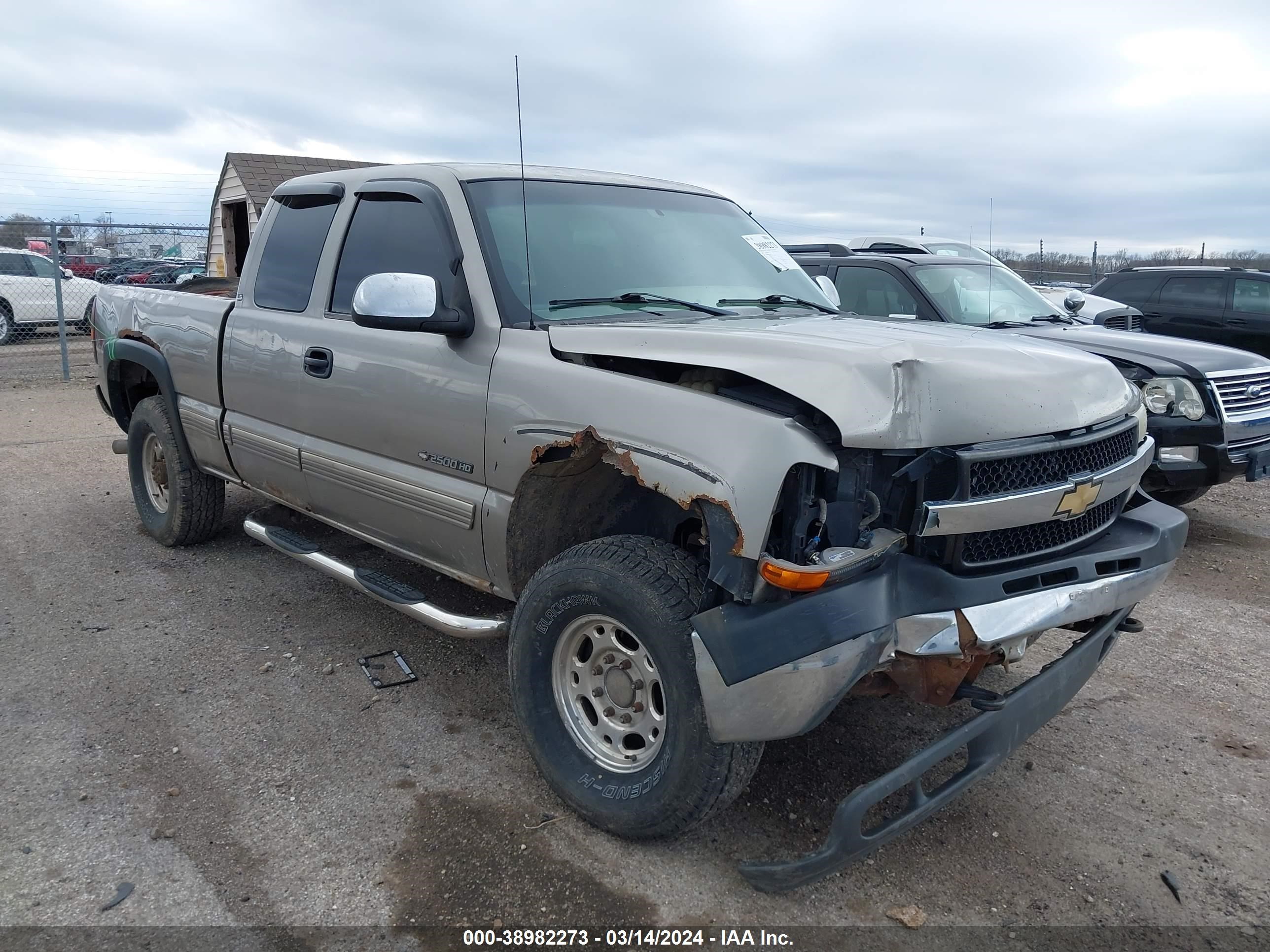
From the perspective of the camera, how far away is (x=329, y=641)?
4.48m

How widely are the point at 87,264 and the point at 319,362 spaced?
30.5 meters

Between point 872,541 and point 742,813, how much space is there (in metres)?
1.19

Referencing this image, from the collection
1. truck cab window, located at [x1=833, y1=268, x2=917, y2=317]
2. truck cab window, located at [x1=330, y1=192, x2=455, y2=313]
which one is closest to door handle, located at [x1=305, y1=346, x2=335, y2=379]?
truck cab window, located at [x1=330, y1=192, x2=455, y2=313]

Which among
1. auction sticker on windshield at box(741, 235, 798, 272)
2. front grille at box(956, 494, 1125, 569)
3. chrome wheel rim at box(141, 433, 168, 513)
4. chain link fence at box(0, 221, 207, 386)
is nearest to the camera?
front grille at box(956, 494, 1125, 569)

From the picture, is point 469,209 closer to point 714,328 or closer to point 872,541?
point 714,328

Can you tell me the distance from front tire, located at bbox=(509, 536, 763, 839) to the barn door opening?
20462 millimetres

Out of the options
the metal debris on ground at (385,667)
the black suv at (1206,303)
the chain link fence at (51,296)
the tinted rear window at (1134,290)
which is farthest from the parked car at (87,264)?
the metal debris on ground at (385,667)

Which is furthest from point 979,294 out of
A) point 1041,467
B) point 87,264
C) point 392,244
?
point 87,264

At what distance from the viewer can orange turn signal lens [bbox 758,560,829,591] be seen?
2.35 metres

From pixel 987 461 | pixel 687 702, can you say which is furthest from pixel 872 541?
pixel 687 702

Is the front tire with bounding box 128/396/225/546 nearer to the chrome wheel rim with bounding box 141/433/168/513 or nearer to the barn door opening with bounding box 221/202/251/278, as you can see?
the chrome wheel rim with bounding box 141/433/168/513

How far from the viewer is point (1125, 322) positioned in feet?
34.1

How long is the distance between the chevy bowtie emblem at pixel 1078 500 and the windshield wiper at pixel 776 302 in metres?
1.49

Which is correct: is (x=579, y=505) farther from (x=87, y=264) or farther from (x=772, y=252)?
(x=87, y=264)
